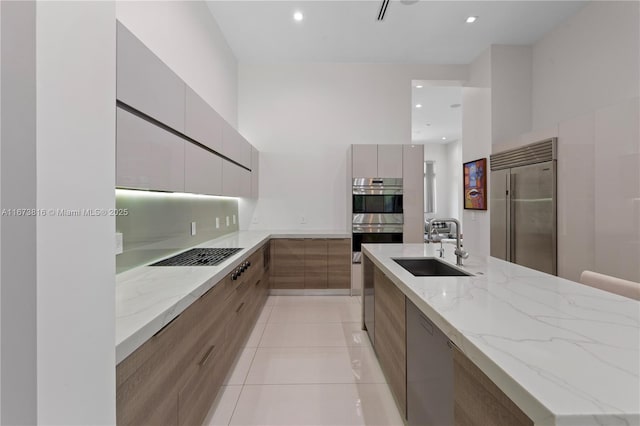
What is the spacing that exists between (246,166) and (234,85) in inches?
59.9

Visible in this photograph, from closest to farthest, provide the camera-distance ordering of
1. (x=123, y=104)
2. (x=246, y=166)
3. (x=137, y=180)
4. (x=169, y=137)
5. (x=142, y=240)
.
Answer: (x=123, y=104) → (x=137, y=180) → (x=169, y=137) → (x=142, y=240) → (x=246, y=166)

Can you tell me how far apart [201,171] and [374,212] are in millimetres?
2562

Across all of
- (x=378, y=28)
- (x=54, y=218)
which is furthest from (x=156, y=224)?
(x=378, y=28)

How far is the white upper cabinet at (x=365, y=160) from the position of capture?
4090 millimetres

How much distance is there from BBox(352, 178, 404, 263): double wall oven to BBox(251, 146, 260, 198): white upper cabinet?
1.47m

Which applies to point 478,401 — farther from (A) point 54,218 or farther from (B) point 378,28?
(B) point 378,28

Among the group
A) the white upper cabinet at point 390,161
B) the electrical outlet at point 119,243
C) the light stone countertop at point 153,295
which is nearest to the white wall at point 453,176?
the white upper cabinet at point 390,161

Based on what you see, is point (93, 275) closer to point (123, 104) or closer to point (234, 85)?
point (123, 104)

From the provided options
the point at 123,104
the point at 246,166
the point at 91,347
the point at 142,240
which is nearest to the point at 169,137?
the point at 123,104

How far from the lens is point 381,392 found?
1949 millimetres

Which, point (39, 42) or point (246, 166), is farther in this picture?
point (246, 166)

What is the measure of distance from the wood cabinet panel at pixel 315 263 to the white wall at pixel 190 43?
7.22 ft

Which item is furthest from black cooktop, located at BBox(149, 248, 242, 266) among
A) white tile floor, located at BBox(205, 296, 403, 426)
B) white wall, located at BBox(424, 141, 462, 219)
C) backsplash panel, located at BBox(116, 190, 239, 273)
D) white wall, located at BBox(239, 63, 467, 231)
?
white wall, located at BBox(424, 141, 462, 219)

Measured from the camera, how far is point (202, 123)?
2217 mm
